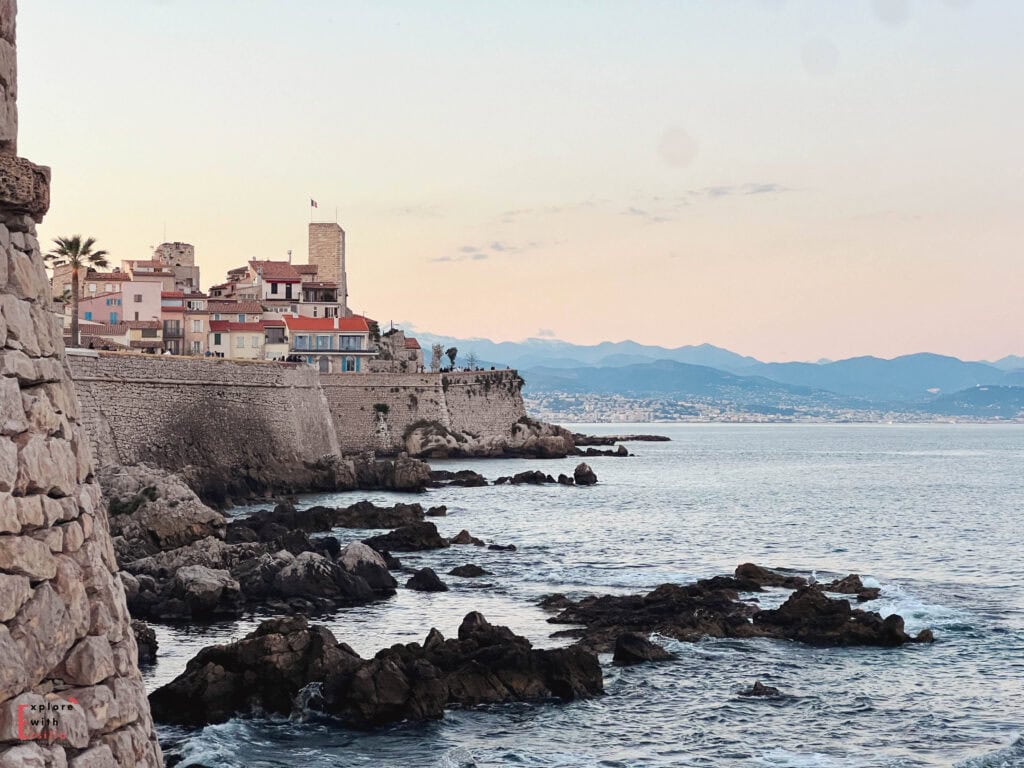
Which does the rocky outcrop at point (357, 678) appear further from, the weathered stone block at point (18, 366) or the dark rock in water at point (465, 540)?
the dark rock in water at point (465, 540)

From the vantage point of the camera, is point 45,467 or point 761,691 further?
point 761,691

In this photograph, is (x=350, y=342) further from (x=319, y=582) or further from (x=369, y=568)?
(x=319, y=582)

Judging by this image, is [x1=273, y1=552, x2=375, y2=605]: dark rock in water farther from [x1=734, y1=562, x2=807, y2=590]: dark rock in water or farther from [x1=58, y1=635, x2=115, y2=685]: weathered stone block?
[x1=58, y1=635, x2=115, y2=685]: weathered stone block

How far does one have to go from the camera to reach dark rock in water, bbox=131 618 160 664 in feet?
65.1

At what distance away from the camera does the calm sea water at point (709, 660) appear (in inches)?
634

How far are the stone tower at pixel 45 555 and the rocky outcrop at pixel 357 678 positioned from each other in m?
11.0

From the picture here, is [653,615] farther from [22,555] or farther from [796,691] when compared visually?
[22,555]

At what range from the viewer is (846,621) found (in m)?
23.6

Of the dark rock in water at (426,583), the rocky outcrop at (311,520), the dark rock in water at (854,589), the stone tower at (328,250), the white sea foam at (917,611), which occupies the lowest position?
the white sea foam at (917,611)

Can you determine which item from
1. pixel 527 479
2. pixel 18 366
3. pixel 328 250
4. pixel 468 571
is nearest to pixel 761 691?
pixel 468 571

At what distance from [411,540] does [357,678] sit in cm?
1981

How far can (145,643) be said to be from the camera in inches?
795

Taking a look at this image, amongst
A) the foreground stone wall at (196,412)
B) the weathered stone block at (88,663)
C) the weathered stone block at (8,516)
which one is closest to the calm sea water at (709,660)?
the foreground stone wall at (196,412)

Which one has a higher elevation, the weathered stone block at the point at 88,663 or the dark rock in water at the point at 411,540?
the weathered stone block at the point at 88,663
